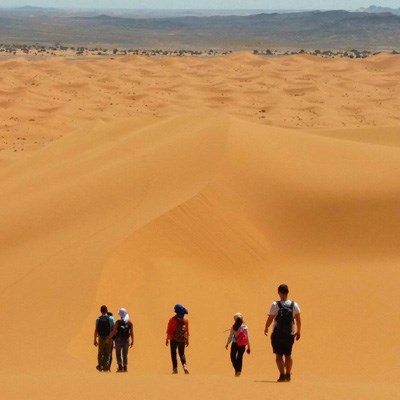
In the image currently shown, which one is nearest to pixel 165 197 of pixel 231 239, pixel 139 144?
pixel 231 239

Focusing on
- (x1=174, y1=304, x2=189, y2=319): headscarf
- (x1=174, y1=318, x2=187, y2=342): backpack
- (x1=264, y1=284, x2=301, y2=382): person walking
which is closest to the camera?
(x1=264, y1=284, x2=301, y2=382): person walking

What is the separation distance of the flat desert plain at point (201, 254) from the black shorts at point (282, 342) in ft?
1.05

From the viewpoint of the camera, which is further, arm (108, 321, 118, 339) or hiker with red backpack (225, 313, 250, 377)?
arm (108, 321, 118, 339)

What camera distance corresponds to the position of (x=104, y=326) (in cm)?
939

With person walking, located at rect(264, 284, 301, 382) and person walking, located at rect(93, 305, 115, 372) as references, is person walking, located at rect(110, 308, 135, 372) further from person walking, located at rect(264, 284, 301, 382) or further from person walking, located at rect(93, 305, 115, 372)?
person walking, located at rect(264, 284, 301, 382)

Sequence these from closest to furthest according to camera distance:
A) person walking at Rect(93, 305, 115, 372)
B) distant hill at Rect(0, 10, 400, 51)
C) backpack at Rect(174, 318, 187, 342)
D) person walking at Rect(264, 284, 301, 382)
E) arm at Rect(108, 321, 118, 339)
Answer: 1. person walking at Rect(264, 284, 301, 382)
2. backpack at Rect(174, 318, 187, 342)
3. arm at Rect(108, 321, 118, 339)
4. person walking at Rect(93, 305, 115, 372)
5. distant hill at Rect(0, 10, 400, 51)

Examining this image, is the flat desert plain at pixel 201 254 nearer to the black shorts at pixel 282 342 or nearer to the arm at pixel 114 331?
the black shorts at pixel 282 342

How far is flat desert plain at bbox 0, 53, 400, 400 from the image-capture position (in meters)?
9.93

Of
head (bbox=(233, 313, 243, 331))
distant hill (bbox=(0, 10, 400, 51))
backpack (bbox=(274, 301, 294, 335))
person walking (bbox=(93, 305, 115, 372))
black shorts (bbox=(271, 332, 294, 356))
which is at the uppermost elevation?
distant hill (bbox=(0, 10, 400, 51))

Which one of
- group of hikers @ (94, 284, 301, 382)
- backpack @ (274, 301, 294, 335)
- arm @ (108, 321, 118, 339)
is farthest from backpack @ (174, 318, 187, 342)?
backpack @ (274, 301, 294, 335)

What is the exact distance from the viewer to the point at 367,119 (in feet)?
131

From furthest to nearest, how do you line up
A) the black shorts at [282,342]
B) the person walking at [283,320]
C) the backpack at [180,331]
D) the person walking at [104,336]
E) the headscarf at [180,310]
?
the person walking at [104,336]
the backpack at [180,331]
the headscarf at [180,310]
the black shorts at [282,342]
the person walking at [283,320]

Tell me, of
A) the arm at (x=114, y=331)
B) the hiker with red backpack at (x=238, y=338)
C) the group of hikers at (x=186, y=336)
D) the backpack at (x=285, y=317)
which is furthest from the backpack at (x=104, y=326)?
the backpack at (x=285, y=317)

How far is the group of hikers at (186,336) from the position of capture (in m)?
8.04
